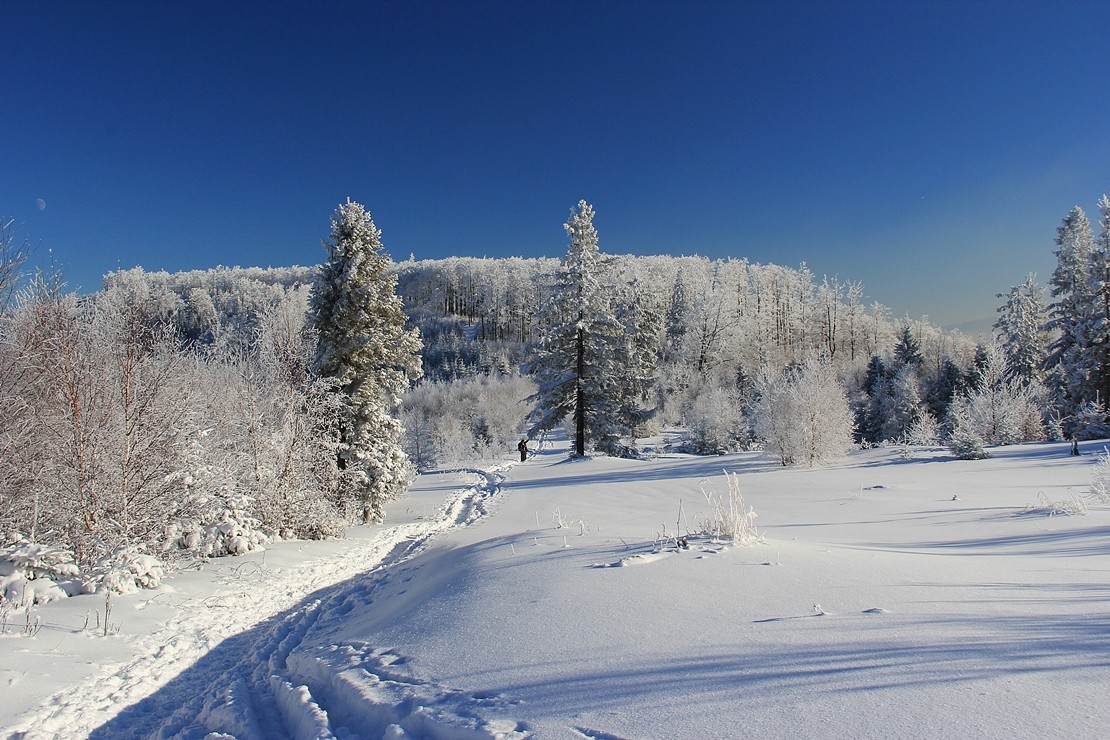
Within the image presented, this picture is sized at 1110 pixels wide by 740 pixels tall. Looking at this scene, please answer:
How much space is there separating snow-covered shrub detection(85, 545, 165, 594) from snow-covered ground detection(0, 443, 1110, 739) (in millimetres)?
363

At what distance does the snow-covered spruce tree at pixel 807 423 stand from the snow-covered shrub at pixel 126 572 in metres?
17.3

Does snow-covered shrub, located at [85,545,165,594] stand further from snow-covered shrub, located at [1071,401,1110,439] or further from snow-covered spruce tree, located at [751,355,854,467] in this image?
snow-covered shrub, located at [1071,401,1110,439]

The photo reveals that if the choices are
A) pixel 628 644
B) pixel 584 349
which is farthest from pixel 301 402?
pixel 584 349

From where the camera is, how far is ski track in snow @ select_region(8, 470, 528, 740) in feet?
10.5

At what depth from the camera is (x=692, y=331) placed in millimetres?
64188

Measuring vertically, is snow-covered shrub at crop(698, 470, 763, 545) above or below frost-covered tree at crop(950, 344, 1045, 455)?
below

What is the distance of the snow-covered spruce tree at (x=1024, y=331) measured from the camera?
42.1 metres

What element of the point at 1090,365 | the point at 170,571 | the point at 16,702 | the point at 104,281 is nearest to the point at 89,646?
the point at 16,702

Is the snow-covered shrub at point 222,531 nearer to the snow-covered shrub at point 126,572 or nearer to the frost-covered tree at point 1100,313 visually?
the snow-covered shrub at point 126,572

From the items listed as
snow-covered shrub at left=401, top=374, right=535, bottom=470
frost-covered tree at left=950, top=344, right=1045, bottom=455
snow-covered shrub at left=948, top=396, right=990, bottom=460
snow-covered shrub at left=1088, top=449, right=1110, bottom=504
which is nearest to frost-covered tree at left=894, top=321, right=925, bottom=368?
frost-covered tree at left=950, top=344, right=1045, bottom=455

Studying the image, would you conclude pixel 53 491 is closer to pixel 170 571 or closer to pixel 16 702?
pixel 170 571

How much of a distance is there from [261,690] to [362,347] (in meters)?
13.5

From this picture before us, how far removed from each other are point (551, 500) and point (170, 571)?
8996 mm

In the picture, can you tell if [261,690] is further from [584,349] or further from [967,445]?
[584,349]
